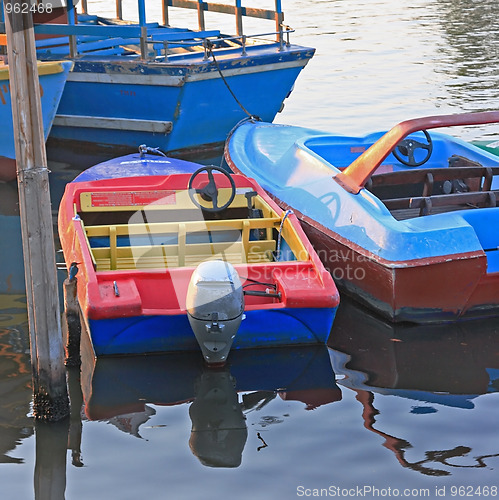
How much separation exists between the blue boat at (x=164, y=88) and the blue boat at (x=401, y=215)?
2353 millimetres

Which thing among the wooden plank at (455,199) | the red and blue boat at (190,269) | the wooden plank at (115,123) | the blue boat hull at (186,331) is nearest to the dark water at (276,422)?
the blue boat hull at (186,331)

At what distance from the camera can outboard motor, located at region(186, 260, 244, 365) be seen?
16.7 feet

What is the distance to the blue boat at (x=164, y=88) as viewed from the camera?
1039 centimetres

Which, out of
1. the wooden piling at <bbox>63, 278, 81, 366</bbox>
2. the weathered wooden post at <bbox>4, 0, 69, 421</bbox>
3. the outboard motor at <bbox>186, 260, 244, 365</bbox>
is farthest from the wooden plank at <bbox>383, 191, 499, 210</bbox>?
the weathered wooden post at <bbox>4, 0, 69, 421</bbox>

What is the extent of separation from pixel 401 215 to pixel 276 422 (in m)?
2.76

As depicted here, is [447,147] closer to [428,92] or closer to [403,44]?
[428,92]

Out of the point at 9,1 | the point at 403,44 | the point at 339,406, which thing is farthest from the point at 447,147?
the point at 403,44

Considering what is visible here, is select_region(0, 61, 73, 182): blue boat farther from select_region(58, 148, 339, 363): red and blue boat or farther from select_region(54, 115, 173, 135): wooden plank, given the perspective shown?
select_region(58, 148, 339, 363): red and blue boat

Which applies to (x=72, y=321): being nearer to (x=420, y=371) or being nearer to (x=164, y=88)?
(x=420, y=371)

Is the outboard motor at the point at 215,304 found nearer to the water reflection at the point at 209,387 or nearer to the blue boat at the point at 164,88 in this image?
the water reflection at the point at 209,387

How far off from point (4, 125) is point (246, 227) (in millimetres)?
4439

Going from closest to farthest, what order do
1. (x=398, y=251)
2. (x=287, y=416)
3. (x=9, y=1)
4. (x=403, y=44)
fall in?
1. (x=9, y=1)
2. (x=287, y=416)
3. (x=398, y=251)
4. (x=403, y=44)

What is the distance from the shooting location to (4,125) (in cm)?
964

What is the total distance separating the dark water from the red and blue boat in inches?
11.2
